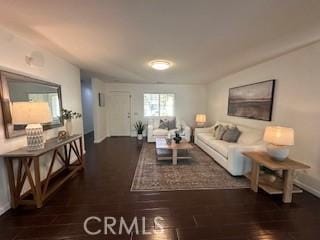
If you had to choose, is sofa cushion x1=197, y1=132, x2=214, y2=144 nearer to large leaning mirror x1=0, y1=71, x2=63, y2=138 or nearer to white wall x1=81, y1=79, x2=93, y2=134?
large leaning mirror x1=0, y1=71, x2=63, y2=138

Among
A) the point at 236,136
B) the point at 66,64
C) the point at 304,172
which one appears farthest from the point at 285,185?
the point at 66,64

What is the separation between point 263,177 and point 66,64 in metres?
4.57

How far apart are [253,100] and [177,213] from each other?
3.21 meters

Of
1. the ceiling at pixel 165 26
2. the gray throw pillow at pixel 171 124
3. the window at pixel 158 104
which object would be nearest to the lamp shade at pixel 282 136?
the ceiling at pixel 165 26

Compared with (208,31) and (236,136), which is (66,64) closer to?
(208,31)

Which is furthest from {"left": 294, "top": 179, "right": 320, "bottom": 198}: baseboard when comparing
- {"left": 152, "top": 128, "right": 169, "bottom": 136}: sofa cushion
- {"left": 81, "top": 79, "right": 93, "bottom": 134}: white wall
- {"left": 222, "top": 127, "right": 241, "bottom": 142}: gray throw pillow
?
{"left": 81, "top": 79, "right": 93, "bottom": 134}: white wall

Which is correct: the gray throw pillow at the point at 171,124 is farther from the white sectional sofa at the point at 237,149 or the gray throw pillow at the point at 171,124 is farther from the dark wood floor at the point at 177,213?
the dark wood floor at the point at 177,213

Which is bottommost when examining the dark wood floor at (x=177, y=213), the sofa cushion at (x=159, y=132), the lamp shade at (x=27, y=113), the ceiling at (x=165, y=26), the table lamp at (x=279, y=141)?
the dark wood floor at (x=177, y=213)

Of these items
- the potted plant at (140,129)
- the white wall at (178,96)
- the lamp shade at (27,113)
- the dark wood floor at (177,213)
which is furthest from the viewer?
the white wall at (178,96)

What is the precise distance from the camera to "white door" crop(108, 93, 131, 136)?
7.00 meters

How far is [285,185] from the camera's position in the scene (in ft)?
7.78

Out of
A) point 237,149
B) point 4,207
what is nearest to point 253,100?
point 237,149

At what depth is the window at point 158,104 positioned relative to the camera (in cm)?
714

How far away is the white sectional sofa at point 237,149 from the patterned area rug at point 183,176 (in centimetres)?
15
